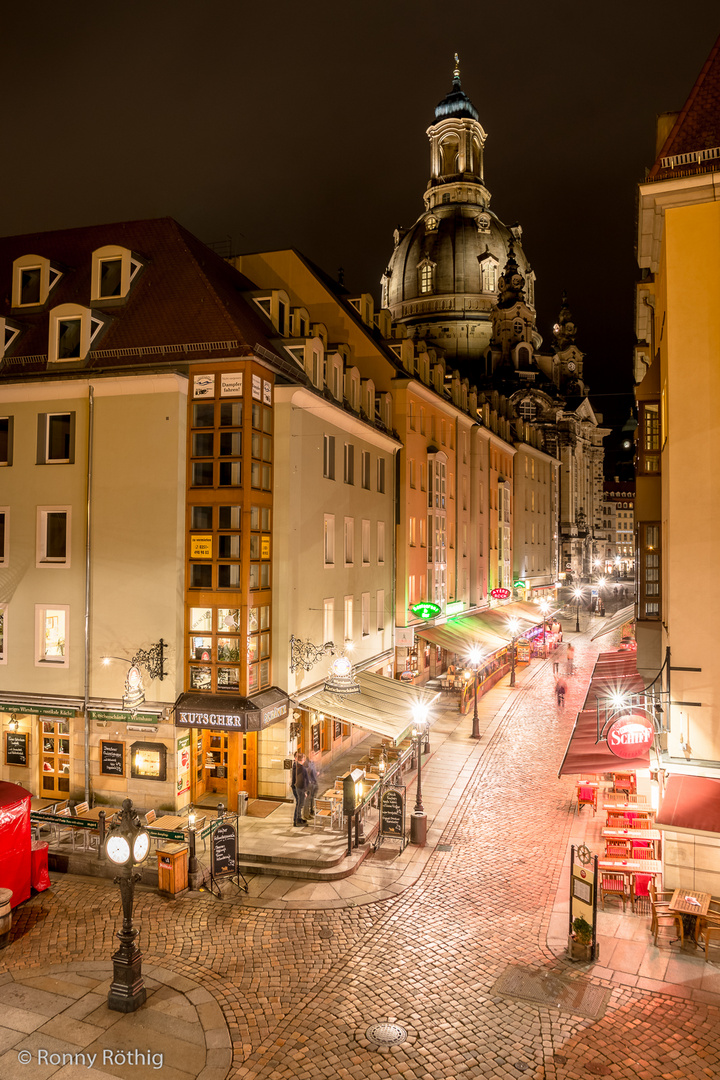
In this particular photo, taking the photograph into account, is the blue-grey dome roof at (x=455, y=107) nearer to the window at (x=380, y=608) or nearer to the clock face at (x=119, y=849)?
the window at (x=380, y=608)

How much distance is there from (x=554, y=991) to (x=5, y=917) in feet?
31.1

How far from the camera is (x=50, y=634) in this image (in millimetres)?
20500

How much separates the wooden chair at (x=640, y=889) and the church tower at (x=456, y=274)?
7569cm

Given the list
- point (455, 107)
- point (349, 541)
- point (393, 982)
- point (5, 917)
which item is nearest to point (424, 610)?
point (349, 541)

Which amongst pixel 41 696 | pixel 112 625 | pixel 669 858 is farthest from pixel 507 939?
pixel 41 696

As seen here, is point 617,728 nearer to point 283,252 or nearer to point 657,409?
point 657,409

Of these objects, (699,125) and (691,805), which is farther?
(699,125)

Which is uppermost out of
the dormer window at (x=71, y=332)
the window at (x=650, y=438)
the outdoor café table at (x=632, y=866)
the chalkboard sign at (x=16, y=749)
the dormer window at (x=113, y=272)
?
the dormer window at (x=113, y=272)

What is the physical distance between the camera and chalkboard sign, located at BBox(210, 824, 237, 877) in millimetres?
15242

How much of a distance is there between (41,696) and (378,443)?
15.8 meters

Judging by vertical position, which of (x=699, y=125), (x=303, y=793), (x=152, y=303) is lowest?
(x=303, y=793)

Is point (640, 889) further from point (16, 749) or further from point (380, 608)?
point (380, 608)

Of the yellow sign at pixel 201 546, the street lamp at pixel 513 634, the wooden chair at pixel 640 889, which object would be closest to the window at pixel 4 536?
the yellow sign at pixel 201 546

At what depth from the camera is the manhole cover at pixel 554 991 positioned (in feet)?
36.2
